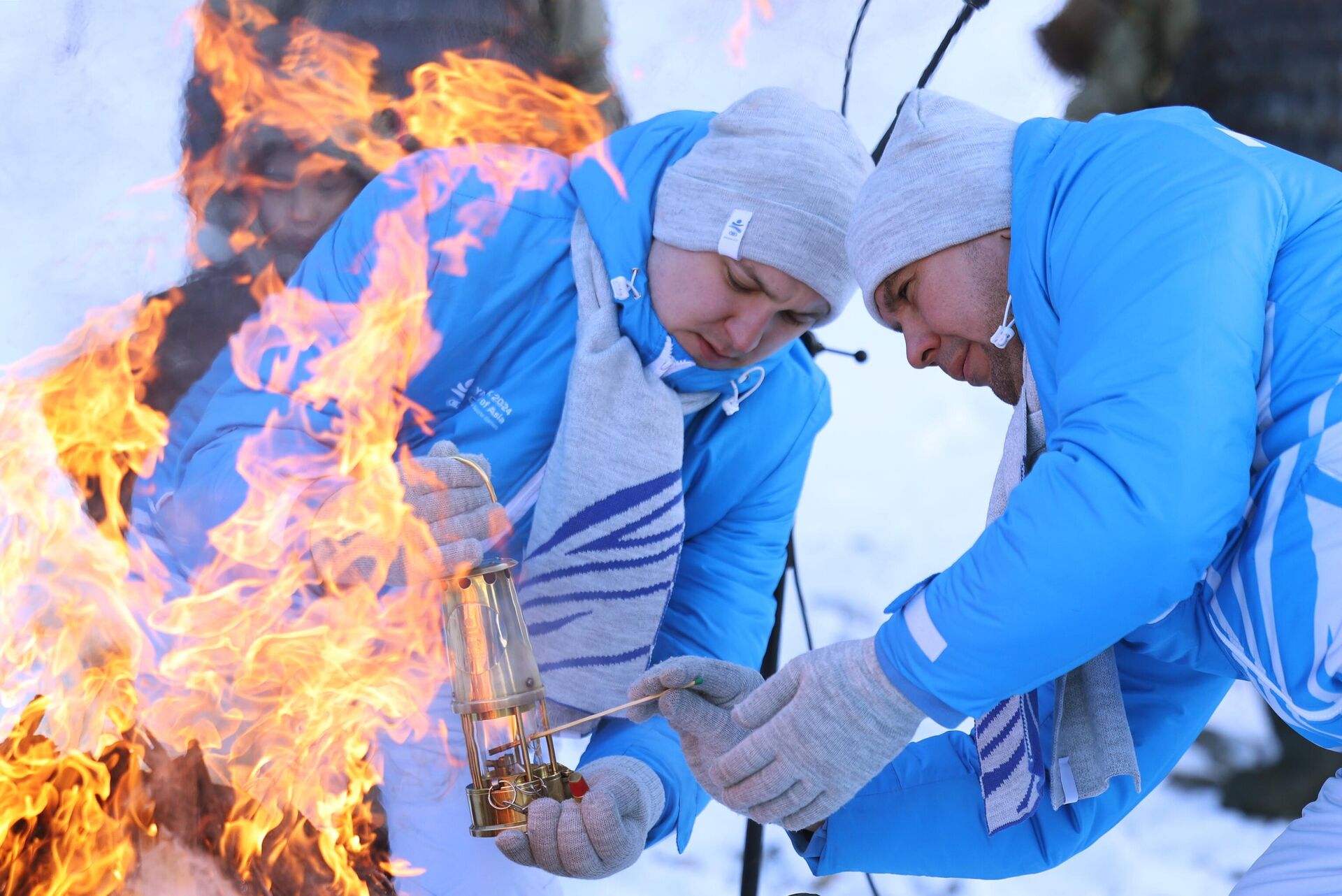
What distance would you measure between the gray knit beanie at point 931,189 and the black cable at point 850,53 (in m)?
1.04

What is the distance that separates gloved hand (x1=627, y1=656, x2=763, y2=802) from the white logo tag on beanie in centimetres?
64

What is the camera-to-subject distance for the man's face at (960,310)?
4.58 feet

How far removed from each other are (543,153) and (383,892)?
4.24 feet

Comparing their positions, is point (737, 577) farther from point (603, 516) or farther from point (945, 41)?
point (945, 41)

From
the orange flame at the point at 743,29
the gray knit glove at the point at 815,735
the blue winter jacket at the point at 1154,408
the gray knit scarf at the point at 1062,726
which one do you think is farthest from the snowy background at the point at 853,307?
the blue winter jacket at the point at 1154,408

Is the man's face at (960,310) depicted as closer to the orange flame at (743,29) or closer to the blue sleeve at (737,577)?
the blue sleeve at (737,577)

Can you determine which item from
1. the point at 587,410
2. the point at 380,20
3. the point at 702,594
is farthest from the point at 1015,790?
the point at 380,20

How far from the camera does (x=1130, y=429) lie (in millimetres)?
1017

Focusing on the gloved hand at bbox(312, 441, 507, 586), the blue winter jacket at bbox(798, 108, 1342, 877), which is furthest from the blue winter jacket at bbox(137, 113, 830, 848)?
the blue winter jacket at bbox(798, 108, 1342, 877)

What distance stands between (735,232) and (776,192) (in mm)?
91

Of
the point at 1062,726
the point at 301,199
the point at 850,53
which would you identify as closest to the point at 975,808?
the point at 1062,726

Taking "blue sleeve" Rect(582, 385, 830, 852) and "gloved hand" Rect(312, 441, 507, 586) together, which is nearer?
"gloved hand" Rect(312, 441, 507, 586)

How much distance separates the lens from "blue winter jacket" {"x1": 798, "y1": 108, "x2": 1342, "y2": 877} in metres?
1.02

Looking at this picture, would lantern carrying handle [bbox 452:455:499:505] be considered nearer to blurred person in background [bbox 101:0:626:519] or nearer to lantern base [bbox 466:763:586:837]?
lantern base [bbox 466:763:586:837]
